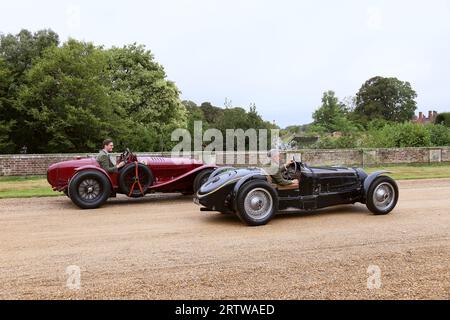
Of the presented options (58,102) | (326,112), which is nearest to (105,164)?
(58,102)

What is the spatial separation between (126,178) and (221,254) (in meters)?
4.80

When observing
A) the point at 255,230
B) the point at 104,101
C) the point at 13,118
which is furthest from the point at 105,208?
the point at 13,118

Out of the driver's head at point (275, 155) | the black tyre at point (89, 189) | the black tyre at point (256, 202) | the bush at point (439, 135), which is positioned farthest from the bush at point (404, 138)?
the black tyre at point (256, 202)

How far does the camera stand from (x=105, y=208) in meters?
9.70

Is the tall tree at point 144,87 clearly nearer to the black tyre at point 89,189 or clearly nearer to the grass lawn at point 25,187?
the grass lawn at point 25,187

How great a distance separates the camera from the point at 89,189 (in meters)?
9.57

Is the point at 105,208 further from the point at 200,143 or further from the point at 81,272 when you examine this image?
the point at 200,143

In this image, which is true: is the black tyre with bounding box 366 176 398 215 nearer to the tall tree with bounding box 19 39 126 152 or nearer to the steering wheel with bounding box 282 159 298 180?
the steering wheel with bounding box 282 159 298 180

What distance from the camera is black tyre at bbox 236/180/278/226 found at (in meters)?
7.43

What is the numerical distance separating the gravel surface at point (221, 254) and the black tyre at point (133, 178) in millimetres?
807

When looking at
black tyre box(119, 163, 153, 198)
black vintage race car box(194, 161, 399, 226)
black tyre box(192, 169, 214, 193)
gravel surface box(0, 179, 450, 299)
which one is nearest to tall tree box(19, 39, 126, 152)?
black tyre box(119, 163, 153, 198)

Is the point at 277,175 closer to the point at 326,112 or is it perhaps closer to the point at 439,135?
the point at 439,135

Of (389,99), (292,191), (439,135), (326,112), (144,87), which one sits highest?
(389,99)
